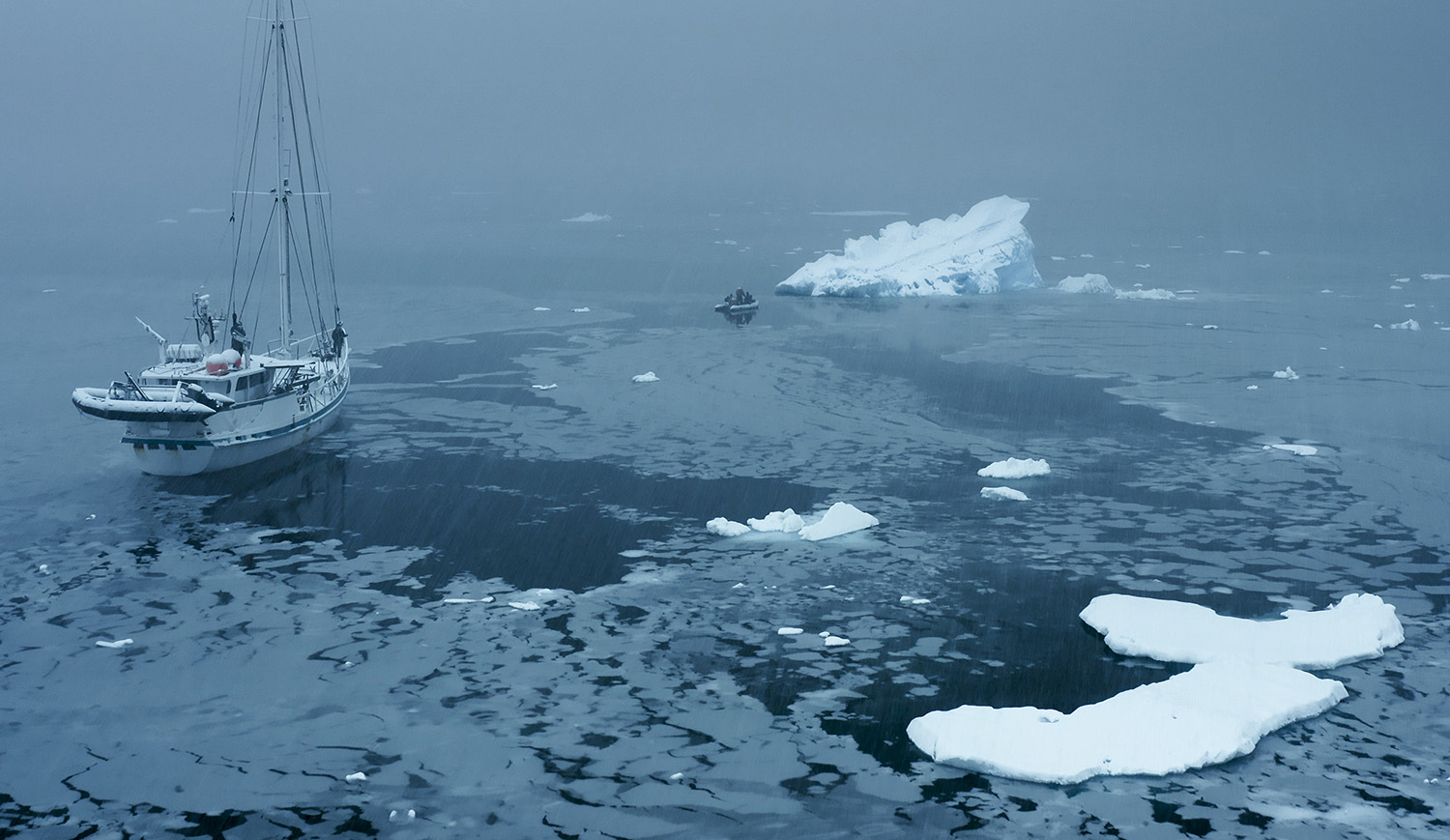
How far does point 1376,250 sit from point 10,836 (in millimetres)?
111898

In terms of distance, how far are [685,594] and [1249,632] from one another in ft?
29.9

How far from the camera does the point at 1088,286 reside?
225 feet

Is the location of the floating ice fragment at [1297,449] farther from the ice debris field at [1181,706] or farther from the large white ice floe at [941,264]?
the large white ice floe at [941,264]

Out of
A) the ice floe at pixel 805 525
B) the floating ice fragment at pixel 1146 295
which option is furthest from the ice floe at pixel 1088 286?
the ice floe at pixel 805 525

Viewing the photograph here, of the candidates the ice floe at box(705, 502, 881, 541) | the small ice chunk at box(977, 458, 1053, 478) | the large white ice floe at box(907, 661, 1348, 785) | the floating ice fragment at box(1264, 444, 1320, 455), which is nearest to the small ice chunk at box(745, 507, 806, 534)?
the ice floe at box(705, 502, 881, 541)

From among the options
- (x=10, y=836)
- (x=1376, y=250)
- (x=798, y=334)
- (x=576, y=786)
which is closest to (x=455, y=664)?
(x=576, y=786)

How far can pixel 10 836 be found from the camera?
13.0 m

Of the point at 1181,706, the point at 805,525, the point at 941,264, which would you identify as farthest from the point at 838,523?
the point at 941,264

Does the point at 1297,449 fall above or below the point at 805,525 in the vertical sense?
above

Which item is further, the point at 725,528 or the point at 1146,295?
the point at 1146,295

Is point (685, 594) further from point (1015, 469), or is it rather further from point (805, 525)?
point (1015, 469)

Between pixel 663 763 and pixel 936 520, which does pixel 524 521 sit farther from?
pixel 663 763

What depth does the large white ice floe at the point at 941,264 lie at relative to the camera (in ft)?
214

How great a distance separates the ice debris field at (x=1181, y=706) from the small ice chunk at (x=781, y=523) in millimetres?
6723
